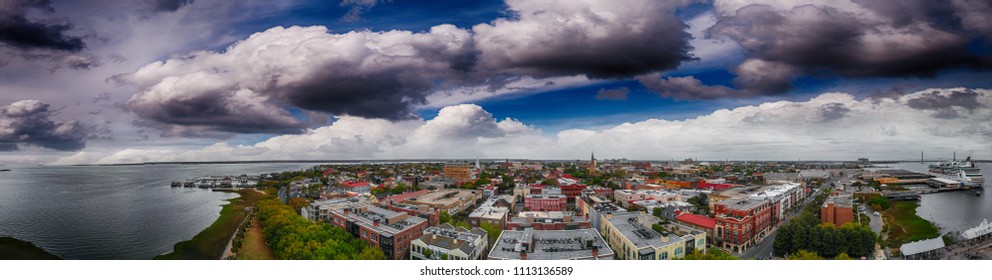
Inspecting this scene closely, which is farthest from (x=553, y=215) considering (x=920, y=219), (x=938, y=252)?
(x=920, y=219)

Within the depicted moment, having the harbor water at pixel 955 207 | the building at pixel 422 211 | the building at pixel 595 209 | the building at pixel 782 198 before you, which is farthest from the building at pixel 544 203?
the harbor water at pixel 955 207

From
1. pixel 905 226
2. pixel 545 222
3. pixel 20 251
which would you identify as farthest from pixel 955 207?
pixel 20 251

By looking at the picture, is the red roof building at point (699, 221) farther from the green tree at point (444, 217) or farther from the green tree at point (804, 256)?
the green tree at point (444, 217)

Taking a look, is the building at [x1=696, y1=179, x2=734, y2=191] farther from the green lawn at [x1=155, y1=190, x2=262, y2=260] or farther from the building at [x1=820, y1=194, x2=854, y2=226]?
the green lawn at [x1=155, y1=190, x2=262, y2=260]

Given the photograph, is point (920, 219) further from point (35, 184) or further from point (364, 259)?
point (35, 184)

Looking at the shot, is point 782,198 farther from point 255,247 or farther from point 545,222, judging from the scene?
A: point 255,247

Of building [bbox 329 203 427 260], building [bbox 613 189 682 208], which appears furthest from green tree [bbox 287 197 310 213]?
building [bbox 613 189 682 208]

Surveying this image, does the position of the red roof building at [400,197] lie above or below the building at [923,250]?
above
